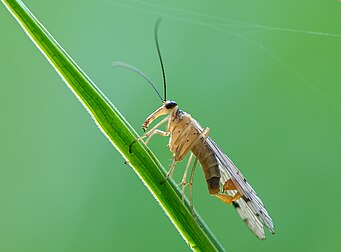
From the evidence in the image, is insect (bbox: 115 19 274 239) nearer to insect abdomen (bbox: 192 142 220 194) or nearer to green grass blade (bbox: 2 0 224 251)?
insect abdomen (bbox: 192 142 220 194)

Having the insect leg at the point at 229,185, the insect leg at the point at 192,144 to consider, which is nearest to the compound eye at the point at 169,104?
the insect leg at the point at 192,144

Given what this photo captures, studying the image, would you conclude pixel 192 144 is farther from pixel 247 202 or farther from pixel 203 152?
pixel 247 202

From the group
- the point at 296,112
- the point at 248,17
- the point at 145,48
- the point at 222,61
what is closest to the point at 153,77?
the point at 145,48

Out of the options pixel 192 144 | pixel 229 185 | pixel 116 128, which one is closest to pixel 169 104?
pixel 192 144

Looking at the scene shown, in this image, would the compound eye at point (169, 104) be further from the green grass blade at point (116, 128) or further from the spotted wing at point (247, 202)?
the green grass blade at point (116, 128)

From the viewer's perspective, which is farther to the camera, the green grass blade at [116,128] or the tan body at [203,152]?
the tan body at [203,152]
